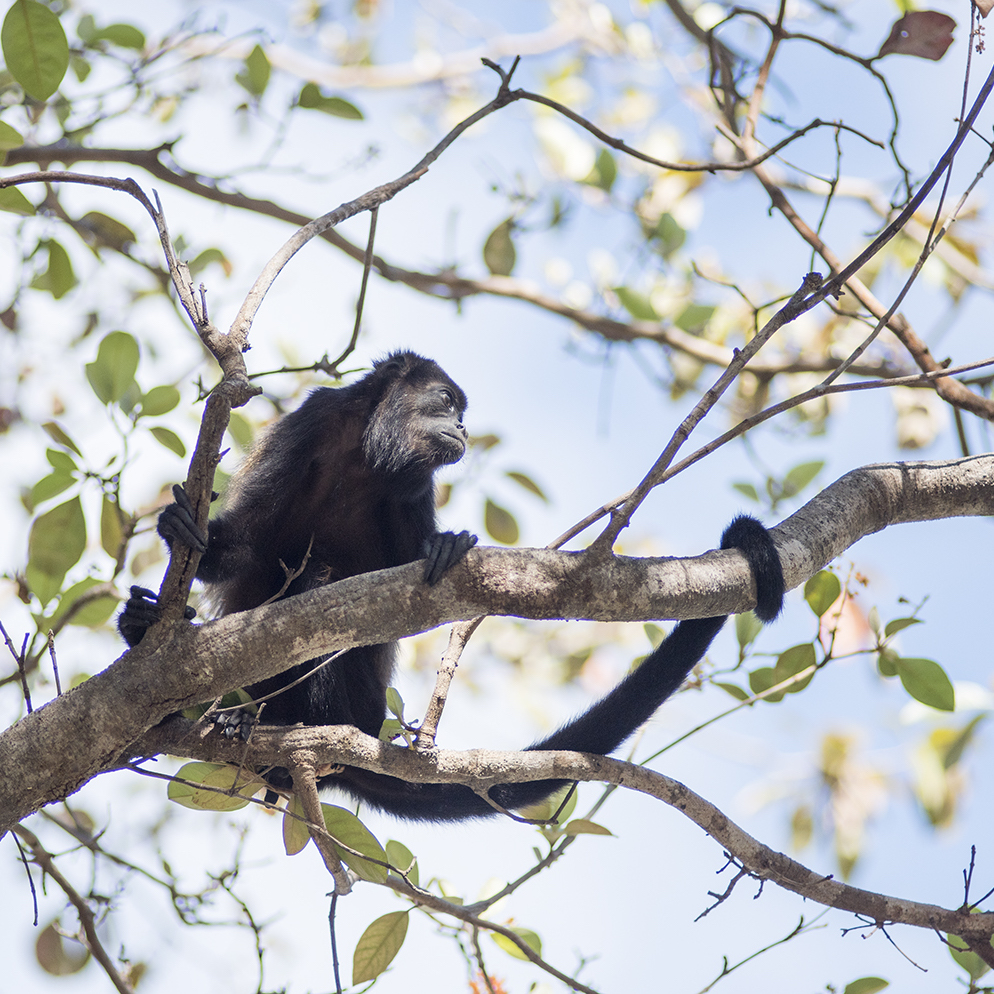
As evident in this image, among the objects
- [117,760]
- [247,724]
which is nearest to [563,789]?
[247,724]

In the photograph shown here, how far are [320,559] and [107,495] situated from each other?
29.2 inches

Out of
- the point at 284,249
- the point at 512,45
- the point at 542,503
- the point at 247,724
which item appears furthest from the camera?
the point at 512,45

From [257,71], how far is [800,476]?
2.64m

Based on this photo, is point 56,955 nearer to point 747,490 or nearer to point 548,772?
point 548,772

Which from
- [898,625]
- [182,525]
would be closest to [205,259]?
[182,525]

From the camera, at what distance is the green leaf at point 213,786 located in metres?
2.35

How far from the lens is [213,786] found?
93.8 inches

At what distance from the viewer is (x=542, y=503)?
3.94 metres

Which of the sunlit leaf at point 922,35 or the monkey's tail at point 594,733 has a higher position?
the sunlit leaf at point 922,35

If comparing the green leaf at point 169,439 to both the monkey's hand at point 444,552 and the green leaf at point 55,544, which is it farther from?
the monkey's hand at point 444,552

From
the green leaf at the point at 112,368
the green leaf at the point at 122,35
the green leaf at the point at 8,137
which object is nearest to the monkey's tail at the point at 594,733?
the green leaf at the point at 112,368

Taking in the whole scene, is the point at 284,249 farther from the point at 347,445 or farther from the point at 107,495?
the point at 347,445

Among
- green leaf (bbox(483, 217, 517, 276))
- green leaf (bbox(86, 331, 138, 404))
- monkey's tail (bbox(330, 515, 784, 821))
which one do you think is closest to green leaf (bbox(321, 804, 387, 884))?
monkey's tail (bbox(330, 515, 784, 821))

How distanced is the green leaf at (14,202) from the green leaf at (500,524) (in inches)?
79.4
